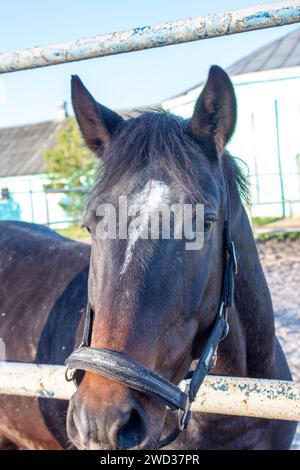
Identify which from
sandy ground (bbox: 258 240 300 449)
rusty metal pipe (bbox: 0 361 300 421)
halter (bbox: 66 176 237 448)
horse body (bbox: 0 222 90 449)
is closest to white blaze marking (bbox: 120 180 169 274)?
halter (bbox: 66 176 237 448)

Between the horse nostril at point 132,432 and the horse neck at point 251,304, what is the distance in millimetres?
885

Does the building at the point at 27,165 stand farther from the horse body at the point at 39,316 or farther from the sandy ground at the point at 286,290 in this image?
the horse body at the point at 39,316

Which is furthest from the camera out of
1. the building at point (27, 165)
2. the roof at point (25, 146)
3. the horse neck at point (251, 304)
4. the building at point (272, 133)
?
the roof at point (25, 146)

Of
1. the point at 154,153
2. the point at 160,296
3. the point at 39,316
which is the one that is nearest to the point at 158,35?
the point at 154,153

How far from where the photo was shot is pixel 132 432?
142 cm

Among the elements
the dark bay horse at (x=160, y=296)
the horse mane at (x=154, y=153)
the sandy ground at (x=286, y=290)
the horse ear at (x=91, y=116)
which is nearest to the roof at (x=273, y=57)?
the sandy ground at (x=286, y=290)

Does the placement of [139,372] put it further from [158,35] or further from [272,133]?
[272,133]

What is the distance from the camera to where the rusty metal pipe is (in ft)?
4.64

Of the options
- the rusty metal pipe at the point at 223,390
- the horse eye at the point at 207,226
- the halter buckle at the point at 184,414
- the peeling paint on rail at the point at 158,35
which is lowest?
the halter buckle at the point at 184,414

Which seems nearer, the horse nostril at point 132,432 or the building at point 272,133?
the horse nostril at point 132,432

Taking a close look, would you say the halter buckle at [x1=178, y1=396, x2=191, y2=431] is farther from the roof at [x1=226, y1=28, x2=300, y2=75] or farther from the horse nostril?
the roof at [x1=226, y1=28, x2=300, y2=75]

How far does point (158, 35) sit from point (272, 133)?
1216 centimetres

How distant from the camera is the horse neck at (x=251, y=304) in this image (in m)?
2.26
